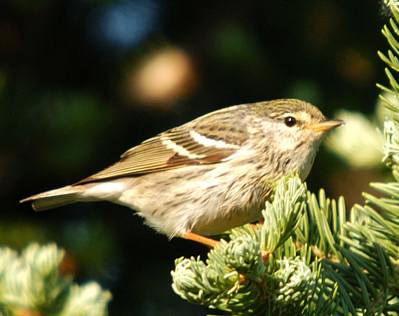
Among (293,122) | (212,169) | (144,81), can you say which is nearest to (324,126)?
(293,122)

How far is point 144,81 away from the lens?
17.6ft

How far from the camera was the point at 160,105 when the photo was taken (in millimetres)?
5375

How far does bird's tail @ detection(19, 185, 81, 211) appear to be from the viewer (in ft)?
14.5

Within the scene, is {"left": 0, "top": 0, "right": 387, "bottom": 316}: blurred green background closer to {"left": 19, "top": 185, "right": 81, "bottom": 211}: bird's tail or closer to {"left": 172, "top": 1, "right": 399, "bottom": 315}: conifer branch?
{"left": 19, "top": 185, "right": 81, "bottom": 211}: bird's tail

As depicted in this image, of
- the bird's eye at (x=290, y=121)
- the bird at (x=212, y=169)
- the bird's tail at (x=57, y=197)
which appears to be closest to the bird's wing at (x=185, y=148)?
the bird at (x=212, y=169)

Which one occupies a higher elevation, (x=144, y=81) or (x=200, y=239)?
(x=144, y=81)

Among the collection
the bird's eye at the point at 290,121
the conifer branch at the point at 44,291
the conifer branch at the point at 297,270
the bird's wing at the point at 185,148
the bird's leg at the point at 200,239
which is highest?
the bird's eye at the point at 290,121

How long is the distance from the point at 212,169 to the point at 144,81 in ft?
4.53

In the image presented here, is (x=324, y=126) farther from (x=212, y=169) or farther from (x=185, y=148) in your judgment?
(x=185, y=148)

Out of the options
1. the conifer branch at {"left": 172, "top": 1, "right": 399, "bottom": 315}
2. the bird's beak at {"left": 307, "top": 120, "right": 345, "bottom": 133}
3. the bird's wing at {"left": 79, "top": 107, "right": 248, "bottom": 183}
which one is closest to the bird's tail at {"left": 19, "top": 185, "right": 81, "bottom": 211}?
the bird's wing at {"left": 79, "top": 107, "right": 248, "bottom": 183}

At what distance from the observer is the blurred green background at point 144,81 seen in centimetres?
466

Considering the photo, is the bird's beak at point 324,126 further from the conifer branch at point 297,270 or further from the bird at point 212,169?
the conifer branch at point 297,270

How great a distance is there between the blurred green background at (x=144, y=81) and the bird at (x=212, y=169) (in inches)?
11.5

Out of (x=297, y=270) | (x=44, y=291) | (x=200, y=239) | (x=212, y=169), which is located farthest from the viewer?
(x=212, y=169)
